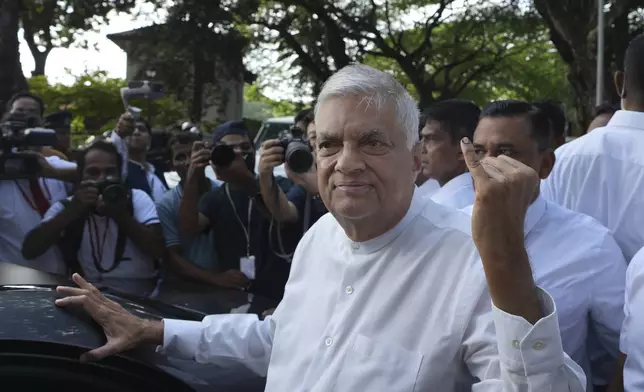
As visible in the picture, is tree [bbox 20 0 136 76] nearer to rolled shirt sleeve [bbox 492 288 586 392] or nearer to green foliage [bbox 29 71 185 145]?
green foliage [bbox 29 71 185 145]

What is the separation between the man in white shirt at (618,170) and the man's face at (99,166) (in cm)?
228

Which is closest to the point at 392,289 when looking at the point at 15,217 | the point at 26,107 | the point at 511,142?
the point at 511,142

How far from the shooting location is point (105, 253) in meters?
4.21

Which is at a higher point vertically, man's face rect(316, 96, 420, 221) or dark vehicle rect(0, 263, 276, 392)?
man's face rect(316, 96, 420, 221)

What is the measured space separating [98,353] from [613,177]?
2.11 metres

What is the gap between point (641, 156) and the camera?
10.9ft

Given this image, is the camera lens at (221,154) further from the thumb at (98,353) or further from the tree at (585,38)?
the tree at (585,38)

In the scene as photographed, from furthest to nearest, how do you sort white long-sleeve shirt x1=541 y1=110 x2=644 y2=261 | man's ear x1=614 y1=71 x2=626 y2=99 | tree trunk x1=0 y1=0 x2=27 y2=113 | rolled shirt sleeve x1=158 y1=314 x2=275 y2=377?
tree trunk x1=0 y1=0 x2=27 y2=113 → man's ear x1=614 y1=71 x2=626 y2=99 → white long-sleeve shirt x1=541 y1=110 x2=644 y2=261 → rolled shirt sleeve x1=158 y1=314 x2=275 y2=377

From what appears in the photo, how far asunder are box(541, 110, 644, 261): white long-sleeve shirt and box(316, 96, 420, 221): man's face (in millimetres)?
1524

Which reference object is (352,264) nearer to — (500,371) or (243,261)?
(500,371)

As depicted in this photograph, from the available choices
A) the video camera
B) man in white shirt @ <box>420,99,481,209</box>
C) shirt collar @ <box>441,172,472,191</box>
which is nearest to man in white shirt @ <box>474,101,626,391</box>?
shirt collar @ <box>441,172,472,191</box>

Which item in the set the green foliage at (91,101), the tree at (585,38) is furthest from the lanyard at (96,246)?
the green foliage at (91,101)

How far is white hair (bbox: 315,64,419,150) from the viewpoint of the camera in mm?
2078

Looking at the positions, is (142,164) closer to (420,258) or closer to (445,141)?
(445,141)
